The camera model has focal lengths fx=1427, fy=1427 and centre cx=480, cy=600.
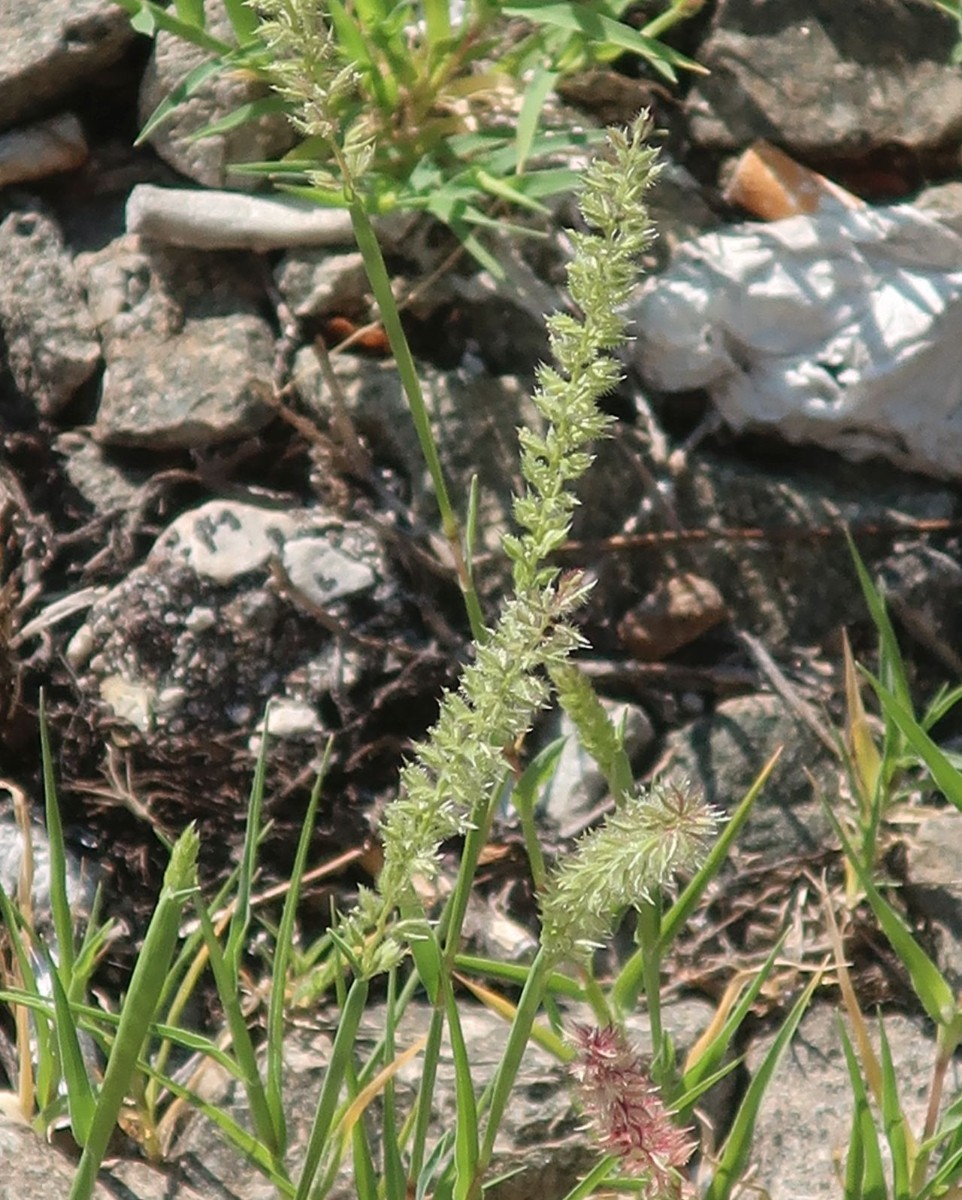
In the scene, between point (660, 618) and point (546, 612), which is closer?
point (546, 612)

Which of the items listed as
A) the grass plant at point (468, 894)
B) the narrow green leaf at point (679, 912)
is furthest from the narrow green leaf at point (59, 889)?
the narrow green leaf at point (679, 912)

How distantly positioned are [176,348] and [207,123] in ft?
1.14

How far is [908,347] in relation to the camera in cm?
211

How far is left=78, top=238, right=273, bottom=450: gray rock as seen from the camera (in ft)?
6.65

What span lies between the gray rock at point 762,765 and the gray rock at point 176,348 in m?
0.77

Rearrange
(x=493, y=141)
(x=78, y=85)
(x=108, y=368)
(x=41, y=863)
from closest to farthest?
(x=41, y=863), (x=493, y=141), (x=108, y=368), (x=78, y=85)

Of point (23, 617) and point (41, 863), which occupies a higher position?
point (23, 617)

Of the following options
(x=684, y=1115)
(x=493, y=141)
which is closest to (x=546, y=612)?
(x=684, y=1115)

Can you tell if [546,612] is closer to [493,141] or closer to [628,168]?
[628,168]

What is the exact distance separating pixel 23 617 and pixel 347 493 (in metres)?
0.47

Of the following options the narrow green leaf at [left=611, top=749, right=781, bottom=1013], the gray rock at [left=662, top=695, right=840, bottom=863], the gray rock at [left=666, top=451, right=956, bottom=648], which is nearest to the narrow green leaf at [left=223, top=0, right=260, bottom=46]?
the gray rock at [left=666, top=451, right=956, bottom=648]

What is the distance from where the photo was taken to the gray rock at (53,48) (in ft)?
7.04

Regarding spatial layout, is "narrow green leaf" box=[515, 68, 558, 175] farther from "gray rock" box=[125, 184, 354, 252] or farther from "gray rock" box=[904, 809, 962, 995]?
"gray rock" box=[904, 809, 962, 995]

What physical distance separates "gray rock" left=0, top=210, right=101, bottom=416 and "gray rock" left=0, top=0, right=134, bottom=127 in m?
0.18
